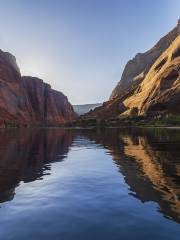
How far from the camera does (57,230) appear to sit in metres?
10.9

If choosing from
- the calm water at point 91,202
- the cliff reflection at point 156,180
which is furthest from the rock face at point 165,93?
the calm water at point 91,202

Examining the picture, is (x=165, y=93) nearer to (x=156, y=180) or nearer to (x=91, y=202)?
(x=156, y=180)

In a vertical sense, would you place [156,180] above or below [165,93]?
below

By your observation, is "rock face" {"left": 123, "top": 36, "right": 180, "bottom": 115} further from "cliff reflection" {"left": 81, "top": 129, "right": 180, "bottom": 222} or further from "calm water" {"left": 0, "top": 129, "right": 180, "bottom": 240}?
"calm water" {"left": 0, "top": 129, "right": 180, "bottom": 240}

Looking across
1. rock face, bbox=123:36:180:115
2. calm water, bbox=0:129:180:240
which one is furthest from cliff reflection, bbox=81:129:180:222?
rock face, bbox=123:36:180:115

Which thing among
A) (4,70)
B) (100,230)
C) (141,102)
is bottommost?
(100,230)

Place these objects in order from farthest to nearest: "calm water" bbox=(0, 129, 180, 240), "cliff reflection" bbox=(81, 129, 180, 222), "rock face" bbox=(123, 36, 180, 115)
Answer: "rock face" bbox=(123, 36, 180, 115)
"cliff reflection" bbox=(81, 129, 180, 222)
"calm water" bbox=(0, 129, 180, 240)

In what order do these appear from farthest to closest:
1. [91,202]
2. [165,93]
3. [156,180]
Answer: [165,93] < [156,180] < [91,202]

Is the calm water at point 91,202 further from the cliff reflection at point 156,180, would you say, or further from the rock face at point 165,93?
the rock face at point 165,93

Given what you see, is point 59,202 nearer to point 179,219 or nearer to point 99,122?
point 179,219

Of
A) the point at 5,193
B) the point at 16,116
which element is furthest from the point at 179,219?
the point at 16,116

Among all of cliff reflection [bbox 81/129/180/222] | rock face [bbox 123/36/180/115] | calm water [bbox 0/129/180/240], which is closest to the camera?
calm water [bbox 0/129/180/240]

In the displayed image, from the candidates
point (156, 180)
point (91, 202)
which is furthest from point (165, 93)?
point (91, 202)

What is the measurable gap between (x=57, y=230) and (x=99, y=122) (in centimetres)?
12113
